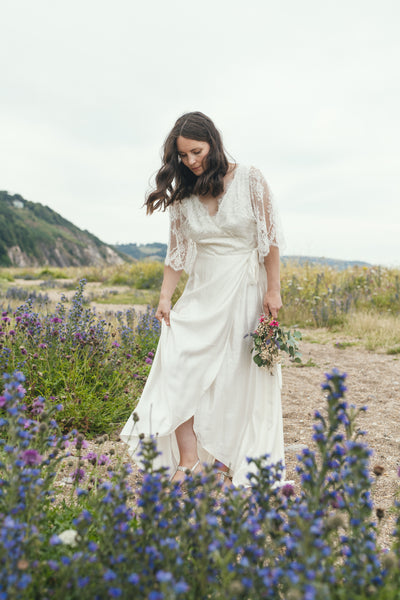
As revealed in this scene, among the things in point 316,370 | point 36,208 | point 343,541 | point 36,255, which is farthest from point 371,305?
point 36,208

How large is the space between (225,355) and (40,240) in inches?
3254

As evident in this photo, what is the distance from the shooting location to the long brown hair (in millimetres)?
2805

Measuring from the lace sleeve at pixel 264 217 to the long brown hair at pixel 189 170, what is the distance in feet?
0.71

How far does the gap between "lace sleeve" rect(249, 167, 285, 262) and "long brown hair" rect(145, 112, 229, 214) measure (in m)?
0.22

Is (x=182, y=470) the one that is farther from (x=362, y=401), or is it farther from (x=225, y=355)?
(x=362, y=401)

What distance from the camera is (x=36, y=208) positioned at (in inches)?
3871

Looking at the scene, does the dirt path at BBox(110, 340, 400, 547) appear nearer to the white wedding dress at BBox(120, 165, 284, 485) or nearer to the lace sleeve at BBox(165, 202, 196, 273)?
the white wedding dress at BBox(120, 165, 284, 485)

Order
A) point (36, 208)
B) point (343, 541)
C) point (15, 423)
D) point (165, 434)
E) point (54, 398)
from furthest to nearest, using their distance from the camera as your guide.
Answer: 1. point (36, 208)
2. point (54, 398)
3. point (165, 434)
4. point (15, 423)
5. point (343, 541)

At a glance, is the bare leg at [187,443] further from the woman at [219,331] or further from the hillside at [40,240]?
the hillside at [40,240]

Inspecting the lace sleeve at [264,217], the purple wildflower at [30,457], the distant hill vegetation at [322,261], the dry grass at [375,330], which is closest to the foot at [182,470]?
the lace sleeve at [264,217]

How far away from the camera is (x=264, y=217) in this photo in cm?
276

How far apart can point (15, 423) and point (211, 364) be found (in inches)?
61.2


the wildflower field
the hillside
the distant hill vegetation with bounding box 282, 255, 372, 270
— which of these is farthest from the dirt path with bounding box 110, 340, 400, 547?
the hillside

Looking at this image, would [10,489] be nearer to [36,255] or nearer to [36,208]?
[36,255]
